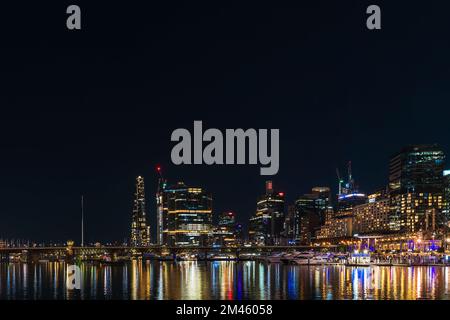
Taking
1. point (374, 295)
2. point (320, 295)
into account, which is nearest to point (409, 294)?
point (374, 295)

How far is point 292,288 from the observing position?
77375 mm
